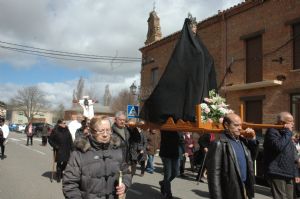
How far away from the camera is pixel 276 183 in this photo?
20.1 feet

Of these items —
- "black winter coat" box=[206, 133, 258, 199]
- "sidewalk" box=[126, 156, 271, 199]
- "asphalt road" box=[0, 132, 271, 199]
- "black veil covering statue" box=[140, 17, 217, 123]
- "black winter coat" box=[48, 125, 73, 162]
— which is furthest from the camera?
"black winter coat" box=[48, 125, 73, 162]

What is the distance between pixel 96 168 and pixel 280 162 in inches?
139

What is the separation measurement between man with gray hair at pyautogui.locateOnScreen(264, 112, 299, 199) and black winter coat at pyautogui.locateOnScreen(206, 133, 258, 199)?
1697 mm

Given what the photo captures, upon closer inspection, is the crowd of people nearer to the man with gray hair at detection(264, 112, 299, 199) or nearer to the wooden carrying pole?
the man with gray hair at detection(264, 112, 299, 199)

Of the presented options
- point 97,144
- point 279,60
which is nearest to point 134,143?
point 97,144

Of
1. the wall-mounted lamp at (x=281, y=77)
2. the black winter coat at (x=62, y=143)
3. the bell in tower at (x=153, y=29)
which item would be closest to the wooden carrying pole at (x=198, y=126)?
the black winter coat at (x=62, y=143)

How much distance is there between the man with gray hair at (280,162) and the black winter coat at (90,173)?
3.20 meters

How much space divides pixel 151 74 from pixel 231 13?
29.4 ft

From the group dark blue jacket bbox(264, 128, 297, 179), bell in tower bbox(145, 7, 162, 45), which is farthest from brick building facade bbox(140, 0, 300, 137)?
dark blue jacket bbox(264, 128, 297, 179)

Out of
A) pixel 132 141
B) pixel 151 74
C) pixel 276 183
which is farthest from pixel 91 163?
pixel 151 74

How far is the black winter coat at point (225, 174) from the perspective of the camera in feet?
14.3

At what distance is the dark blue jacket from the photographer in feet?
19.9

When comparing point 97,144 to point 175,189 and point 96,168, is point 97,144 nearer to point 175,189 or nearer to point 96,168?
point 96,168

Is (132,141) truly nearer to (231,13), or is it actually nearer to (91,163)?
(91,163)
